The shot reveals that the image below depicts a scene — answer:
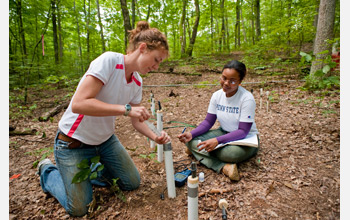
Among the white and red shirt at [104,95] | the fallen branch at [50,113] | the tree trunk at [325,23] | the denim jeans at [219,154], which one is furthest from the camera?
the fallen branch at [50,113]

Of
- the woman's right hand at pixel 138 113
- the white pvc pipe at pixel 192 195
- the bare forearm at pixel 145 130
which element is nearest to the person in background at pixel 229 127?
the bare forearm at pixel 145 130

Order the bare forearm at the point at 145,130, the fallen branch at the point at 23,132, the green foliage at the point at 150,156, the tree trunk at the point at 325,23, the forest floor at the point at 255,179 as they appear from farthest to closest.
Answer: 1. the tree trunk at the point at 325,23
2. the fallen branch at the point at 23,132
3. the green foliage at the point at 150,156
4. the bare forearm at the point at 145,130
5. the forest floor at the point at 255,179

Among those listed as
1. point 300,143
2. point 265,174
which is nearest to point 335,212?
point 265,174

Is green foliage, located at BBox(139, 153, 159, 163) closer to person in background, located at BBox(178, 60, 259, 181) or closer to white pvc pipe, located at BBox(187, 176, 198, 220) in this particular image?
person in background, located at BBox(178, 60, 259, 181)

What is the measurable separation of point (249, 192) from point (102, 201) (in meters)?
1.85

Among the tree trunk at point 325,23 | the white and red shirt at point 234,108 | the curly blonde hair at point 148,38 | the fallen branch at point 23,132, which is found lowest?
the fallen branch at point 23,132

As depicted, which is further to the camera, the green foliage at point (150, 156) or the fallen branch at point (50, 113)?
the fallen branch at point (50, 113)

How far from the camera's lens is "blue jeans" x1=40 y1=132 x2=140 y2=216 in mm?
2107

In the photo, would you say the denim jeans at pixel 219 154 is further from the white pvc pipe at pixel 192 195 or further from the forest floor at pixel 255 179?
the white pvc pipe at pixel 192 195

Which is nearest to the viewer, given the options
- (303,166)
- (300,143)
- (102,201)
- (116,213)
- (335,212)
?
(335,212)

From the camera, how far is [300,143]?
3152 millimetres

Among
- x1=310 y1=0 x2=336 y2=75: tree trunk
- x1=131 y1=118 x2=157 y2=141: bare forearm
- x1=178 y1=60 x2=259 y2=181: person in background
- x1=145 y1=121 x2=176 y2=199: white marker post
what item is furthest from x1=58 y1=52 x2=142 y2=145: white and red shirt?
x1=310 y1=0 x2=336 y2=75: tree trunk

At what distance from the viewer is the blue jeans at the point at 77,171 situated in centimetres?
211

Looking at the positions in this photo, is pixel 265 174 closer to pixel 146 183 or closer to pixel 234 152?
pixel 234 152
